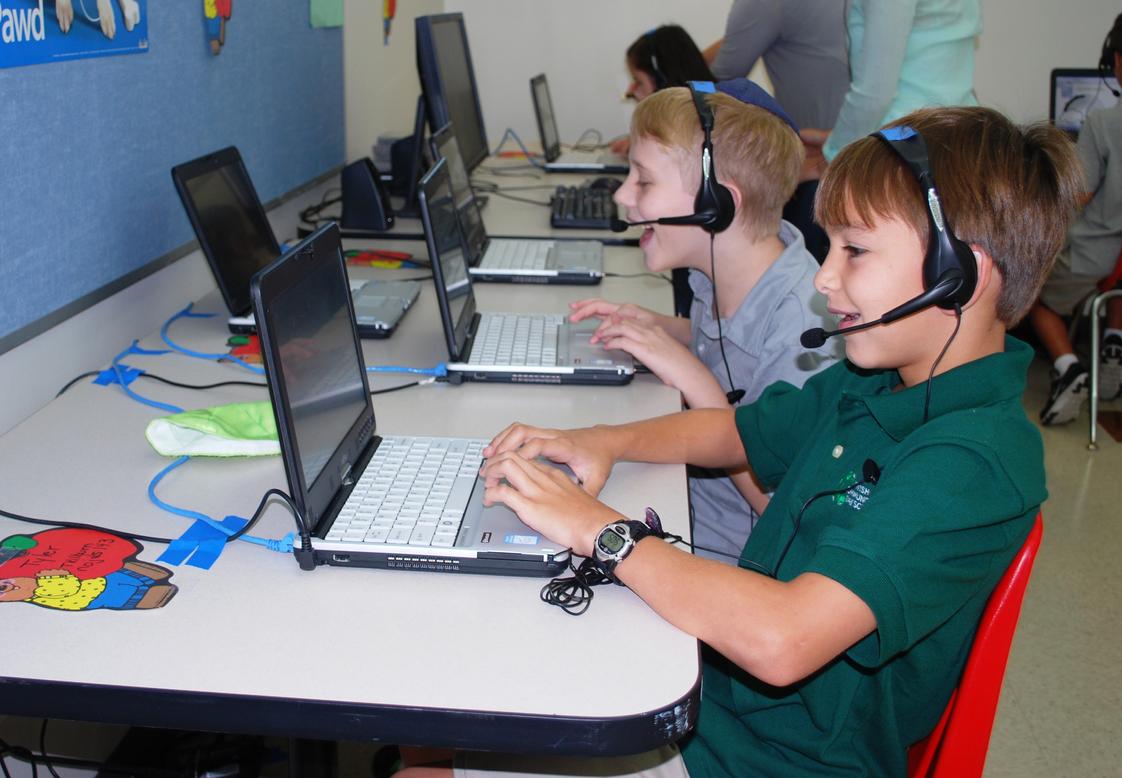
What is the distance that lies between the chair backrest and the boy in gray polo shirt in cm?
237

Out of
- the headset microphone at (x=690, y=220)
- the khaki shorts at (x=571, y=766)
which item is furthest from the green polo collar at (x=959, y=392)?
the headset microphone at (x=690, y=220)

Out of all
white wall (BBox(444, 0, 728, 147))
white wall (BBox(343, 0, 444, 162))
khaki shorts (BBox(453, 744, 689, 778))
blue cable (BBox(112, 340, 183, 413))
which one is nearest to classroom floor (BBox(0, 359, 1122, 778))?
blue cable (BBox(112, 340, 183, 413))

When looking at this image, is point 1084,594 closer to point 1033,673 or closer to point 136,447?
point 1033,673

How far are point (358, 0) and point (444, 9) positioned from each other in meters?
1.34

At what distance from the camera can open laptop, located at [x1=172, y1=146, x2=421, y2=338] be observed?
1.47m

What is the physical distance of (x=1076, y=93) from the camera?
3.92 meters

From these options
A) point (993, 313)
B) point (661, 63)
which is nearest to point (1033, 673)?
point (993, 313)

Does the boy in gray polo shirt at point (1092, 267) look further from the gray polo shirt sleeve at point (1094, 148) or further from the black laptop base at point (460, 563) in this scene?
the black laptop base at point (460, 563)

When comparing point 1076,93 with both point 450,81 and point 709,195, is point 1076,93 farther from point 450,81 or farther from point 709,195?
point 709,195

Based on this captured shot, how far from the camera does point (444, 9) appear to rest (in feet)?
12.8

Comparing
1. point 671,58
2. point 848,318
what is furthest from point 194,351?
point 671,58

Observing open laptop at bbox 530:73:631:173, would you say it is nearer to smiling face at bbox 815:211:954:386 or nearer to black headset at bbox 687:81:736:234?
black headset at bbox 687:81:736:234

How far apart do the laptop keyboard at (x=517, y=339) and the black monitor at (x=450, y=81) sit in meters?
0.81

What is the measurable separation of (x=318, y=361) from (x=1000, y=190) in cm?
67
